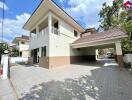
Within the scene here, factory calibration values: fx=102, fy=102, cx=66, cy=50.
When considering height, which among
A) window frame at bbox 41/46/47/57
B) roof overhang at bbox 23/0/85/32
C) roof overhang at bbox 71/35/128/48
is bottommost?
window frame at bbox 41/46/47/57

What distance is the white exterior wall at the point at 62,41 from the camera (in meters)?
12.0

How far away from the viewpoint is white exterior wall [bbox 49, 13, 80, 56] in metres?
12.0

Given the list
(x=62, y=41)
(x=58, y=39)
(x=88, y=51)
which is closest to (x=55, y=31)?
(x=58, y=39)

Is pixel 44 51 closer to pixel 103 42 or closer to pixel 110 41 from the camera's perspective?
pixel 103 42

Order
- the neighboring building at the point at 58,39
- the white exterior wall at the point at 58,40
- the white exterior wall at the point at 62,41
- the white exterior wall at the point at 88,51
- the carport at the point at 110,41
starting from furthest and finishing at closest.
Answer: the white exterior wall at the point at 88,51 → the white exterior wall at the point at 62,41 → the white exterior wall at the point at 58,40 → the neighboring building at the point at 58,39 → the carport at the point at 110,41

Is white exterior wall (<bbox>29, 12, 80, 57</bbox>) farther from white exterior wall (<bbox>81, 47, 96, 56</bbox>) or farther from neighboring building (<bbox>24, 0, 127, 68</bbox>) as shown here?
white exterior wall (<bbox>81, 47, 96, 56</bbox>)

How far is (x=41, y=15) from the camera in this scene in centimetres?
1339

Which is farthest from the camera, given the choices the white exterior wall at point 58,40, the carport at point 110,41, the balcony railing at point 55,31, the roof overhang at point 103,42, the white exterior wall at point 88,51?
the white exterior wall at point 88,51

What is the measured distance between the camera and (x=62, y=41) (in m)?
13.9

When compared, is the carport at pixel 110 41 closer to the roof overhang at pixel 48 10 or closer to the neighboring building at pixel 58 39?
the neighboring building at pixel 58 39

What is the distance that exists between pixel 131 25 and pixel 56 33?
29.4ft

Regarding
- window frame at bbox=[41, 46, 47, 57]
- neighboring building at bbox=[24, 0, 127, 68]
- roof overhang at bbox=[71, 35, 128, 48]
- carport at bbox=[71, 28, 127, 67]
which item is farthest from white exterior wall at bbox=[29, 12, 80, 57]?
roof overhang at bbox=[71, 35, 128, 48]

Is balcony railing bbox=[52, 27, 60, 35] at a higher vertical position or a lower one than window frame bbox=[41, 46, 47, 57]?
higher

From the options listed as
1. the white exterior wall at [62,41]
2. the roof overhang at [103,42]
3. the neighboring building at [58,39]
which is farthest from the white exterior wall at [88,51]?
the roof overhang at [103,42]
